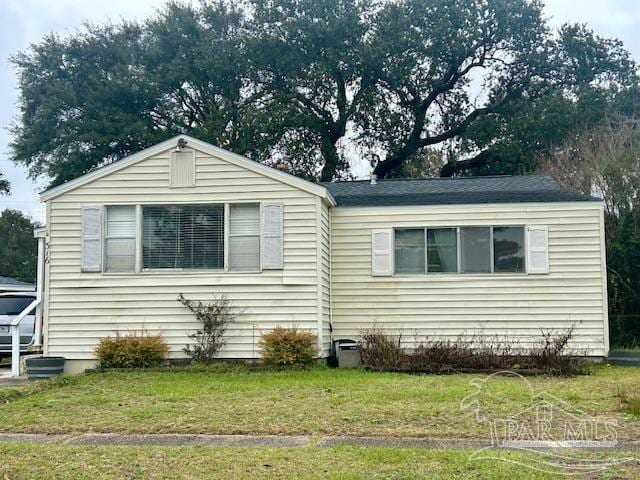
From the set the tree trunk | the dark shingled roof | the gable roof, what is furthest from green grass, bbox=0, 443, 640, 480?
the tree trunk

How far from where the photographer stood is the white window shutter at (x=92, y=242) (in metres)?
12.5

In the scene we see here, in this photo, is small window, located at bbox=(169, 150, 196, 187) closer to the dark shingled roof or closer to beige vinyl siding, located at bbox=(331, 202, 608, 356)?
beige vinyl siding, located at bbox=(331, 202, 608, 356)

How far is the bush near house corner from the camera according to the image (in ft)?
37.0

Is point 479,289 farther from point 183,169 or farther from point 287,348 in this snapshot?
point 183,169

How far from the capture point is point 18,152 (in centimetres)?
2872

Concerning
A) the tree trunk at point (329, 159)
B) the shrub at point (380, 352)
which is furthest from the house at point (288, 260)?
the tree trunk at point (329, 159)

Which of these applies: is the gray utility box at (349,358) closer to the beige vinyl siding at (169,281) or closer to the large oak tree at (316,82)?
the beige vinyl siding at (169,281)

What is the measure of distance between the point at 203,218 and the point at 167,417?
5.62 m

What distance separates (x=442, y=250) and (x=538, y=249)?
5.79 ft

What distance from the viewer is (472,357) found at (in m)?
11.7

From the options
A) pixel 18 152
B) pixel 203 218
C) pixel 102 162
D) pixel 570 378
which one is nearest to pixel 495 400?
pixel 570 378

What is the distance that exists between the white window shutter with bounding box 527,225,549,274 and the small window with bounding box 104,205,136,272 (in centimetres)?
727

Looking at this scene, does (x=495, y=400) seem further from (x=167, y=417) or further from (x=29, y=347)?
(x=29, y=347)

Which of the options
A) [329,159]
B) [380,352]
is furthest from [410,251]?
[329,159]
